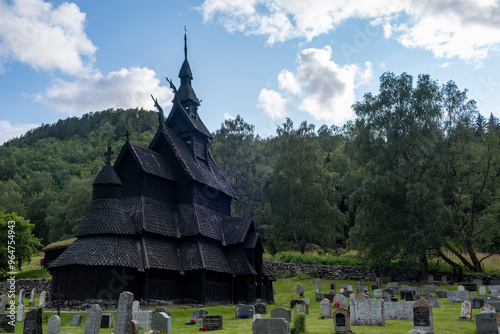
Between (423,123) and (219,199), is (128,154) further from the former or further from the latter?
(423,123)

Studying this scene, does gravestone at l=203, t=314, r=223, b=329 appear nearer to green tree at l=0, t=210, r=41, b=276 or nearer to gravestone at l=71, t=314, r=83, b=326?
gravestone at l=71, t=314, r=83, b=326

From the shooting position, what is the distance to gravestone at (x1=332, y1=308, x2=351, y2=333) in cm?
1372

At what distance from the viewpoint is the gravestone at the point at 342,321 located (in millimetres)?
13719

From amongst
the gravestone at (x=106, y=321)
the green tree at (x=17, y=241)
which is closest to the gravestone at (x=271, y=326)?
the gravestone at (x=106, y=321)

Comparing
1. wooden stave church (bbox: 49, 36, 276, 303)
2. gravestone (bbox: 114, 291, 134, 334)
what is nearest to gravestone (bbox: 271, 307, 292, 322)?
gravestone (bbox: 114, 291, 134, 334)

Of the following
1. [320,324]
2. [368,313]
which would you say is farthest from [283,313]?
[368,313]

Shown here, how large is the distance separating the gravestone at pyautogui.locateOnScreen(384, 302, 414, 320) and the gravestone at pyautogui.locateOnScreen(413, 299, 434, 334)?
3563mm

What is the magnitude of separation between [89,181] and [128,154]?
1343 inches

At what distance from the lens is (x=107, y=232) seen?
2453 centimetres

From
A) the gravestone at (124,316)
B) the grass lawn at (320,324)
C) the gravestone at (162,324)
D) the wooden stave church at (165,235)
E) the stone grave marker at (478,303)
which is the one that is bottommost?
the grass lawn at (320,324)

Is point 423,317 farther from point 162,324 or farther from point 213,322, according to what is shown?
point 162,324

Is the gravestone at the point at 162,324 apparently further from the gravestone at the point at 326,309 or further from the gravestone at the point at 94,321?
the gravestone at the point at 326,309

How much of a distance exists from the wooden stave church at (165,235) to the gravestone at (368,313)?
12.3 meters

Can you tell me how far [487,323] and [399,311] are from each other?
417cm
